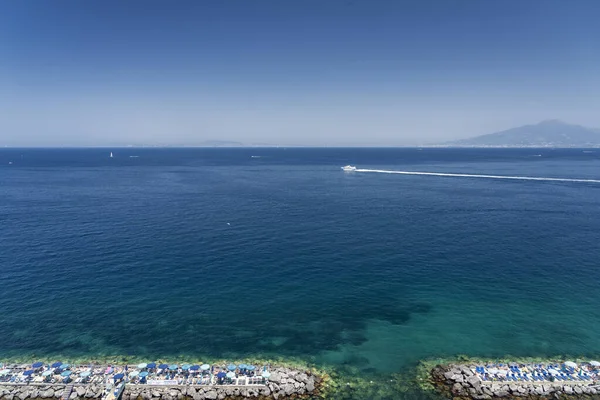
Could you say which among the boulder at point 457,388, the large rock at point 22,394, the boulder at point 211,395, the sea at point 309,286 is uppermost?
the sea at point 309,286

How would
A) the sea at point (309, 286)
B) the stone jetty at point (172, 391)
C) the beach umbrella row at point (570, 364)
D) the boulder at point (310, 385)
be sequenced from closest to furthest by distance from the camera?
the stone jetty at point (172, 391)
the boulder at point (310, 385)
the beach umbrella row at point (570, 364)
the sea at point (309, 286)

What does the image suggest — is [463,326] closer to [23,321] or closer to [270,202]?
[23,321]

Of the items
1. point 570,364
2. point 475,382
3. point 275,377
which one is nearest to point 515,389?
point 475,382

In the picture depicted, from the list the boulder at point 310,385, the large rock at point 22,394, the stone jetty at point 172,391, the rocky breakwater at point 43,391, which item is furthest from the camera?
the boulder at point 310,385

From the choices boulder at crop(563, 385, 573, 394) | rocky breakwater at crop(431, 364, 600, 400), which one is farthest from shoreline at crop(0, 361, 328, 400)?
boulder at crop(563, 385, 573, 394)

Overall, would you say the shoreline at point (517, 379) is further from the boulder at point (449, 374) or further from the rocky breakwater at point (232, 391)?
the rocky breakwater at point (232, 391)

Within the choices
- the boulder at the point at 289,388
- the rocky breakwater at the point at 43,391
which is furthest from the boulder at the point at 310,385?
the rocky breakwater at the point at 43,391

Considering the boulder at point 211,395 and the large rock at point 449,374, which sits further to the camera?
the large rock at point 449,374
